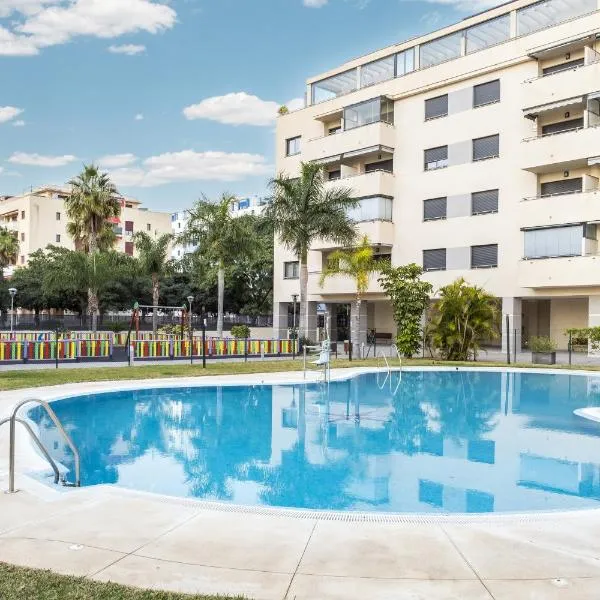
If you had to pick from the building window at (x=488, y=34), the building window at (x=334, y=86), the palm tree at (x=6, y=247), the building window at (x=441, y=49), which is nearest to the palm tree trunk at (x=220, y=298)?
the building window at (x=334, y=86)

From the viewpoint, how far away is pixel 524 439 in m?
13.0

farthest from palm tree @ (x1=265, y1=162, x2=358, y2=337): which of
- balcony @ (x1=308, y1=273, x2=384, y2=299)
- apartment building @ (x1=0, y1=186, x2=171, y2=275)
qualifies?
apartment building @ (x1=0, y1=186, x2=171, y2=275)

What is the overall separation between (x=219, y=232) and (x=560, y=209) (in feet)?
63.9

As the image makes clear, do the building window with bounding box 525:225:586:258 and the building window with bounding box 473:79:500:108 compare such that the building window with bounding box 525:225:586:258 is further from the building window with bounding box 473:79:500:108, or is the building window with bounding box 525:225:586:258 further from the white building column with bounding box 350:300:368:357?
the white building column with bounding box 350:300:368:357

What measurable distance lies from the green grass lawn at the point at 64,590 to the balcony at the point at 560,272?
29959mm

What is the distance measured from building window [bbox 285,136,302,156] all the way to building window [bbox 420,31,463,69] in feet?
33.2

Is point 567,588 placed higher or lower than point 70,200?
lower

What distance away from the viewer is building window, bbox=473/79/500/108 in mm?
35344

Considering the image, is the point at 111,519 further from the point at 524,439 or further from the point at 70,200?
the point at 70,200

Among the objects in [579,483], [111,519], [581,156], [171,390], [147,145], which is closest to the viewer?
[111,519]

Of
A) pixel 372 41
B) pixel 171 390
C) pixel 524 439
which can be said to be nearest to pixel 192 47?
pixel 372 41

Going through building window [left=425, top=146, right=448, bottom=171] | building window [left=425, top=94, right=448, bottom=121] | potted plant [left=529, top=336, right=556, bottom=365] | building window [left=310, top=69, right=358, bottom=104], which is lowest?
potted plant [left=529, top=336, right=556, bottom=365]

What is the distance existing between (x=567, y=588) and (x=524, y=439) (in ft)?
28.2

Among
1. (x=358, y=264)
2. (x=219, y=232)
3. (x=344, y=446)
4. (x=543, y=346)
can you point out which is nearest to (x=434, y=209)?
(x=358, y=264)
